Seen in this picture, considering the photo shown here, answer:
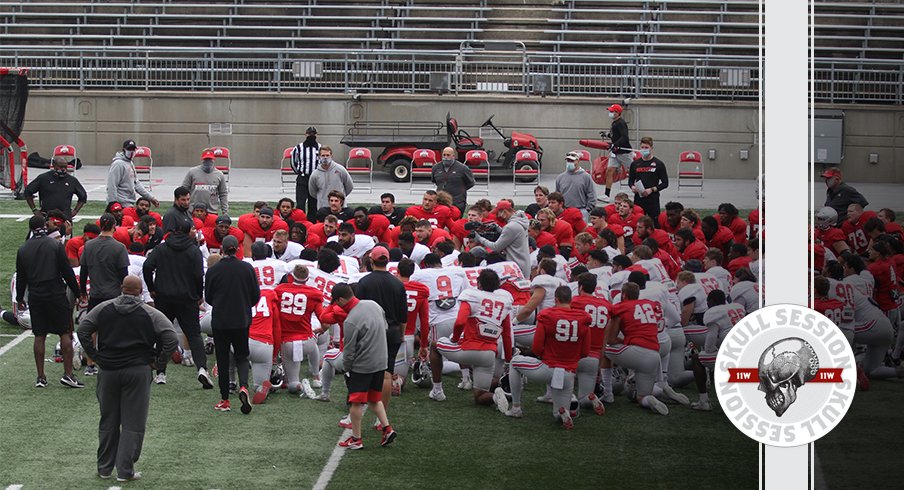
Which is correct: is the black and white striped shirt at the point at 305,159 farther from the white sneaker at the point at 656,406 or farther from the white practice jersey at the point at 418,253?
the white sneaker at the point at 656,406

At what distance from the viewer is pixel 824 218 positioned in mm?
3973

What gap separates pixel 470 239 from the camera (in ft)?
39.9

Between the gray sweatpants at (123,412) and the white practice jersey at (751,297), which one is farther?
the gray sweatpants at (123,412)

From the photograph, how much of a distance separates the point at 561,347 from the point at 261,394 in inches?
97.7

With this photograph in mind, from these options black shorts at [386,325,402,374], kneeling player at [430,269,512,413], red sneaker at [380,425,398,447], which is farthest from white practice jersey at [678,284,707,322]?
red sneaker at [380,425,398,447]

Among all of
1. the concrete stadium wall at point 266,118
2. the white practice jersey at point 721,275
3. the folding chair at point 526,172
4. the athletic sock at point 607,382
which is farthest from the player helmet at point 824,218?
the concrete stadium wall at point 266,118

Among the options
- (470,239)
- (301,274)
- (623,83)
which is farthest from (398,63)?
(301,274)

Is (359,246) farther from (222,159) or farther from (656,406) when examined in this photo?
(222,159)

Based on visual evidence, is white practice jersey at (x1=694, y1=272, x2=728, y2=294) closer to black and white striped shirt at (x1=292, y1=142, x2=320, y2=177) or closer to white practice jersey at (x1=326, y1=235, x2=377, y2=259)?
white practice jersey at (x1=326, y1=235, x2=377, y2=259)

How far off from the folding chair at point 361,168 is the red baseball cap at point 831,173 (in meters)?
16.2

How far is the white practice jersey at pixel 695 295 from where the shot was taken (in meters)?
9.39

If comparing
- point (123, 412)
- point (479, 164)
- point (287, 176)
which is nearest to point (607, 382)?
point (123, 412)

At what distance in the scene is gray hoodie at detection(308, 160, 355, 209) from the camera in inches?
588

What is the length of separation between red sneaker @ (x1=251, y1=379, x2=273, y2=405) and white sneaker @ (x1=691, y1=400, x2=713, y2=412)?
3.45 metres
